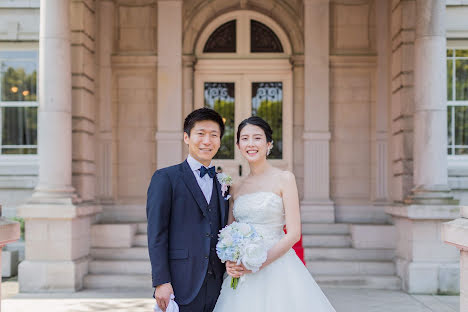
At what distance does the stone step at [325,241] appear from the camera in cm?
1009

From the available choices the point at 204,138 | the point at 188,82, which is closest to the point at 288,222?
the point at 204,138

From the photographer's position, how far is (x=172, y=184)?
3.70 m

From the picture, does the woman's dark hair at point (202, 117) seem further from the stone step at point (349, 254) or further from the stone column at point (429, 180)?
the stone step at point (349, 254)

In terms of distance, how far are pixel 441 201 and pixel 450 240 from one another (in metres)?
4.73

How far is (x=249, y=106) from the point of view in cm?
1148

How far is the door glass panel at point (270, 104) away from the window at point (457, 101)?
3399mm

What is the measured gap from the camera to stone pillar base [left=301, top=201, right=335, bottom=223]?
10734 millimetres

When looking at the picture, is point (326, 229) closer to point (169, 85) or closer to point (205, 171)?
point (169, 85)

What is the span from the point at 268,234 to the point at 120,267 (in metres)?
6.03

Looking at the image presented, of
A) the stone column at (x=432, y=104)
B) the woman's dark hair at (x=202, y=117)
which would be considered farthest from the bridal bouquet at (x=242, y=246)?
the stone column at (x=432, y=104)

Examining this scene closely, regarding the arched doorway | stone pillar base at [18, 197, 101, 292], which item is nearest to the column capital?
the arched doorway

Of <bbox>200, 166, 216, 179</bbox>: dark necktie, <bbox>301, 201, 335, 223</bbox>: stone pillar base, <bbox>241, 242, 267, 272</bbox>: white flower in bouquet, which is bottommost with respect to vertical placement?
<bbox>301, 201, 335, 223</bbox>: stone pillar base

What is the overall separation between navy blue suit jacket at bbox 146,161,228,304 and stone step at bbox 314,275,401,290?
5938mm

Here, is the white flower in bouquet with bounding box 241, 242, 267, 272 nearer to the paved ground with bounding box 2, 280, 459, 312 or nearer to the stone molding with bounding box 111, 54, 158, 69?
the paved ground with bounding box 2, 280, 459, 312
